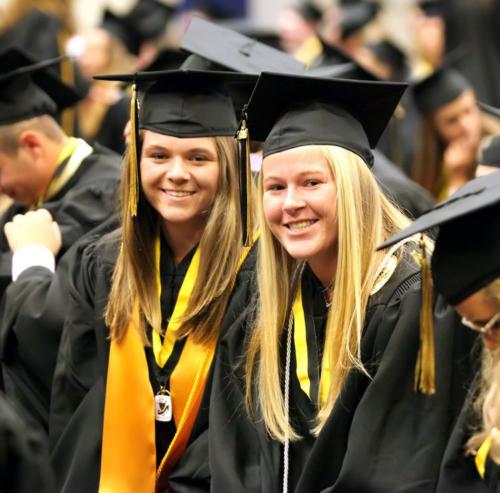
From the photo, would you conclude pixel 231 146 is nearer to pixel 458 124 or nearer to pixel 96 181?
pixel 96 181

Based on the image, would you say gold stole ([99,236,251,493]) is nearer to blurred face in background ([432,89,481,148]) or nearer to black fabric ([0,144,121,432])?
black fabric ([0,144,121,432])

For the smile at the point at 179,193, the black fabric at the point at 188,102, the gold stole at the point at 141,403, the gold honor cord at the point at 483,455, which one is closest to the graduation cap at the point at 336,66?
the black fabric at the point at 188,102

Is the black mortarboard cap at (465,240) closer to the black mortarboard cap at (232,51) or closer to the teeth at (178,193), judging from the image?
the teeth at (178,193)

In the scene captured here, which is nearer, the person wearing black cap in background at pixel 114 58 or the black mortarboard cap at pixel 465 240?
the black mortarboard cap at pixel 465 240

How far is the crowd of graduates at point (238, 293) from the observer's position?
3.74 metres

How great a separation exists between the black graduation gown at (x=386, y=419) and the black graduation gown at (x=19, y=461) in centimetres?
115

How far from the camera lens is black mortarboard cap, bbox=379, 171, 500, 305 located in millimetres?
3473

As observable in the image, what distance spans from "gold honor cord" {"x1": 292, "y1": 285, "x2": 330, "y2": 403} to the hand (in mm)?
1433

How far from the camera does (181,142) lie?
4.70 metres

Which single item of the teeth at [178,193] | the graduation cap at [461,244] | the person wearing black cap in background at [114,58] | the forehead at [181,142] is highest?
the person wearing black cap in background at [114,58]

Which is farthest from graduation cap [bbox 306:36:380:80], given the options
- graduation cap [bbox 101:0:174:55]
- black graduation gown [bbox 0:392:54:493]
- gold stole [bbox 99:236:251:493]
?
graduation cap [bbox 101:0:174:55]

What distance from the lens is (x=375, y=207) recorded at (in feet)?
13.5

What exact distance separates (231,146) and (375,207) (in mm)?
806

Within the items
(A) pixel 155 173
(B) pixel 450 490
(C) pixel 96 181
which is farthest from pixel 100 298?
(B) pixel 450 490
